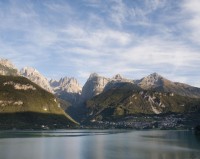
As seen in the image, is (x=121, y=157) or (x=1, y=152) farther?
(x=1, y=152)

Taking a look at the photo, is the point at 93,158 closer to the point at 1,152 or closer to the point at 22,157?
the point at 22,157

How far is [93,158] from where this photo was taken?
365 feet

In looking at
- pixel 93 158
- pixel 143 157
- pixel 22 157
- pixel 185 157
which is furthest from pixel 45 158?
pixel 185 157

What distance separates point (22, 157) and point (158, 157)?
42918 mm

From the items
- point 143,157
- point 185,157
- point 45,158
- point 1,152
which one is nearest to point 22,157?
point 45,158

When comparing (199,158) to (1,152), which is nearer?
(199,158)

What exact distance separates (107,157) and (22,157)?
26755 mm

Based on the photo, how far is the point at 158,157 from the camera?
114 meters

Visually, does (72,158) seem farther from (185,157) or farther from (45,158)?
(185,157)

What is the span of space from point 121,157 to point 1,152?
4147cm

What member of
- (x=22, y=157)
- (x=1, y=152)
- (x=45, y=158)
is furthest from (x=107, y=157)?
(x=1, y=152)

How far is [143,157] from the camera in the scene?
114m

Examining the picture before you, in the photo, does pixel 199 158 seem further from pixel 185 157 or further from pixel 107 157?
pixel 107 157

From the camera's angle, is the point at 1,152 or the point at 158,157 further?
the point at 1,152
